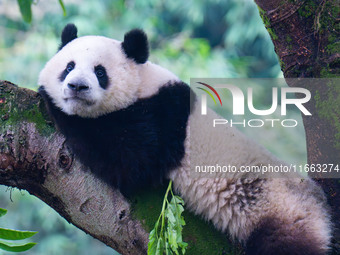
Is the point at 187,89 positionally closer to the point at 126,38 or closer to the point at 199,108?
the point at 199,108

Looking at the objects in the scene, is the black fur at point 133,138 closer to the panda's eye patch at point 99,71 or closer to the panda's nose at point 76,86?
the panda's nose at point 76,86

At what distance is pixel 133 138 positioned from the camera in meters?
2.67

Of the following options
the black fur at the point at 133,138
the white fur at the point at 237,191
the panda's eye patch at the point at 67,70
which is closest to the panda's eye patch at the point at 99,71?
the panda's eye patch at the point at 67,70

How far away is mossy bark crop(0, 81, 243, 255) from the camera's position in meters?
2.40

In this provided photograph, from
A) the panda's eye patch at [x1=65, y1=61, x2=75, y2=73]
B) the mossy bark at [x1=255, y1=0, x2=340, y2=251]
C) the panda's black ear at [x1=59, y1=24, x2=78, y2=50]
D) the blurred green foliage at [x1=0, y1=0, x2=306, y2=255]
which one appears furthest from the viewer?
the blurred green foliage at [x1=0, y1=0, x2=306, y2=255]

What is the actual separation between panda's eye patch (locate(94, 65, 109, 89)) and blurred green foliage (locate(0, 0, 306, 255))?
15.4 feet

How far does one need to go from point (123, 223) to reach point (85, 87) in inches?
35.5

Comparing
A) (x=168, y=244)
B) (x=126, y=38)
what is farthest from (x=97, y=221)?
(x=126, y=38)

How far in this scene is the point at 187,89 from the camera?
2.98m

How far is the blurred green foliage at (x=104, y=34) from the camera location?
7977 millimetres

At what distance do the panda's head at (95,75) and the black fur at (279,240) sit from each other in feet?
3.82

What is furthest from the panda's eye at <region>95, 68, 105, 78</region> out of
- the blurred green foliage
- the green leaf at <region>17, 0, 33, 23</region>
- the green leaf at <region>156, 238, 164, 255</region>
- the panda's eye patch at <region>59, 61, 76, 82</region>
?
the blurred green foliage

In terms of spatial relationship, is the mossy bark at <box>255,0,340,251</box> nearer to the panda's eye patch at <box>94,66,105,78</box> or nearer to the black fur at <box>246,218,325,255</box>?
the black fur at <box>246,218,325,255</box>

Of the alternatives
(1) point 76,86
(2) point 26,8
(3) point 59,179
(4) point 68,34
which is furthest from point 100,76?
(2) point 26,8
